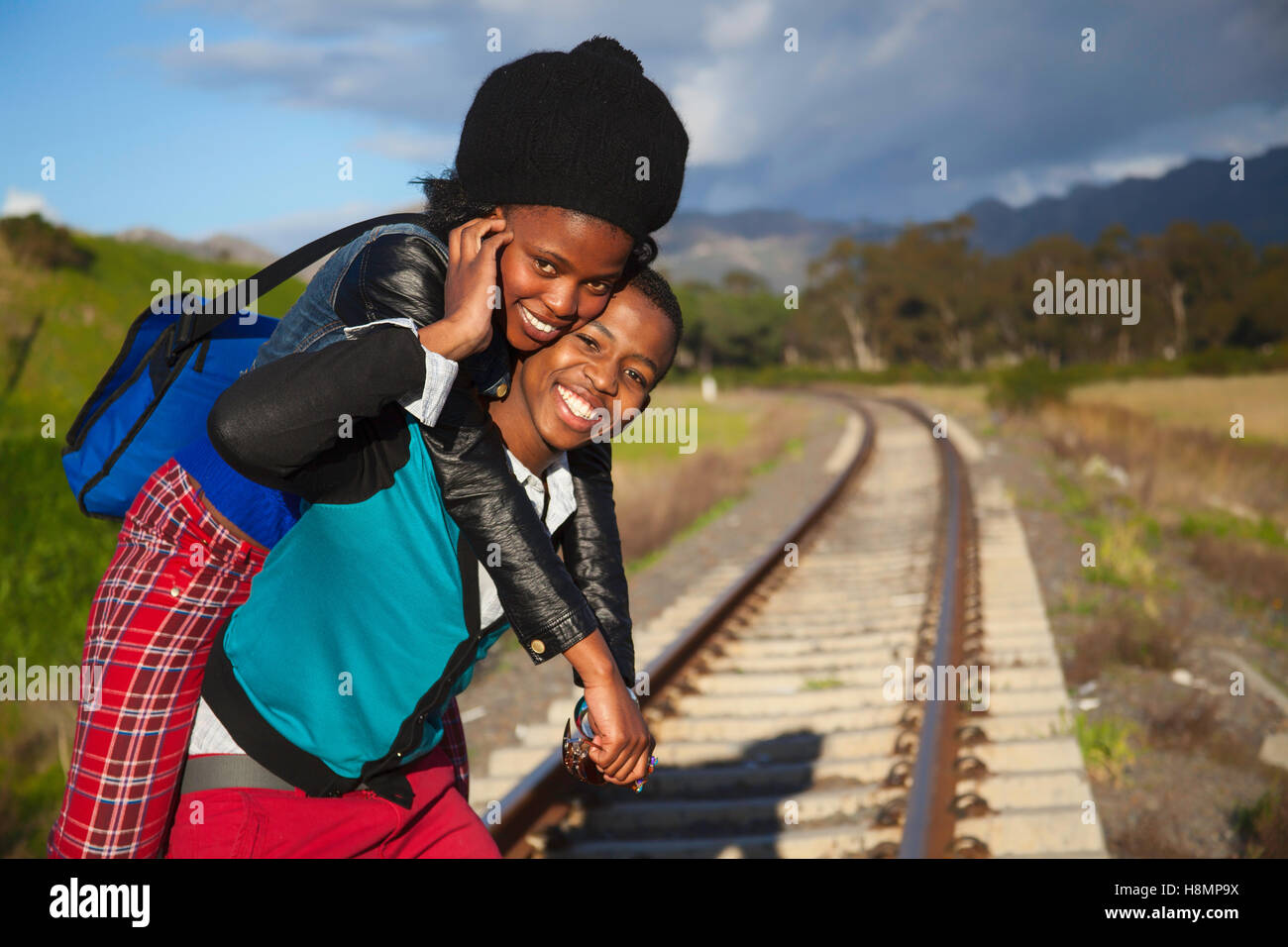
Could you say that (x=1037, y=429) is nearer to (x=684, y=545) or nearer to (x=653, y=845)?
(x=684, y=545)

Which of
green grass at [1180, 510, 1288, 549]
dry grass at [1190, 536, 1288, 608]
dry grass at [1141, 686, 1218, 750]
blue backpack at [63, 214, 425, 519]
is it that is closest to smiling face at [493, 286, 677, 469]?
blue backpack at [63, 214, 425, 519]

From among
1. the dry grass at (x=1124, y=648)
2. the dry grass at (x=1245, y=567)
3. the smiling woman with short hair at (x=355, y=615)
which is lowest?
the dry grass at (x=1124, y=648)

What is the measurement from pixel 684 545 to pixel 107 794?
28.6 ft

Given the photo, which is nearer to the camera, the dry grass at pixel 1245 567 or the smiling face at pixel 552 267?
A: the smiling face at pixel 552 267

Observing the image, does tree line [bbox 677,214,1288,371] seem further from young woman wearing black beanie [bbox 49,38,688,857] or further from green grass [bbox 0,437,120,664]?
young woman wearing black beanie [bbox 49,38,688,857]

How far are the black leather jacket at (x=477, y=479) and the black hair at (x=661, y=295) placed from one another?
349 mm

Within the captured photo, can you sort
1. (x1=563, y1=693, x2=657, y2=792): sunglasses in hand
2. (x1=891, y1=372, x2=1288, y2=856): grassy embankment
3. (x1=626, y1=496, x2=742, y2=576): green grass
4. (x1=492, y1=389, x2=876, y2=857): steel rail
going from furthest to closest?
(x1=626, y1=496, x2=742, y2=576): green grass < (x1=891, y1=372, x2=1288, y2=856): grassy embankment < (x1=492, y1=389, x2=876, y2=857): steel rail < (x1=563, y1=693, x2=657, y2=792): sunglasses in hand

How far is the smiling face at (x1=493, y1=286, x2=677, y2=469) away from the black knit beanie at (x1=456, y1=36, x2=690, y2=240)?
222 millimetres

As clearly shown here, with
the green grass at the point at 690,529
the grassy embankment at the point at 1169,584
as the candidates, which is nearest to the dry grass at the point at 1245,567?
the grassy embankment at the point at 1169,584

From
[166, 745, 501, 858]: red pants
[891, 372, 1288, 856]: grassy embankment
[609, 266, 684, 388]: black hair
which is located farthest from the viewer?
[891, 372, 1288, 856]: grassy embankment

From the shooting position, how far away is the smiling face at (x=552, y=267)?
147 centimetres

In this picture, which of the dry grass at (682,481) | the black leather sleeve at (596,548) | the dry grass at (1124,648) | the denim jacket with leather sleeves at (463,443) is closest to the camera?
the denim jacket with leather sleeves at (463,443)

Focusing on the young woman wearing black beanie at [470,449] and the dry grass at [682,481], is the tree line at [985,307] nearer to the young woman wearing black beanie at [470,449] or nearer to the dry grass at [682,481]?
the dry grass at [682,481]

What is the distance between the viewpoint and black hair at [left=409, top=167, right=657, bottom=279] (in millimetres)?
1554
